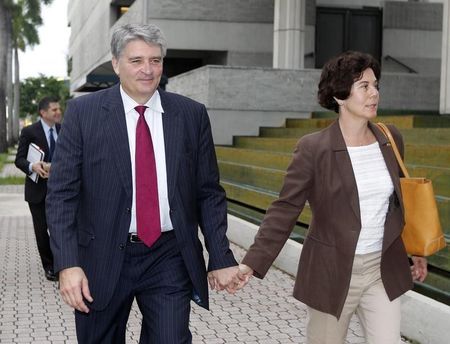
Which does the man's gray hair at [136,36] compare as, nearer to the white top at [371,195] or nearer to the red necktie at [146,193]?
the red necktie at [146,193]

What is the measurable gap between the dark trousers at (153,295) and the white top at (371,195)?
87 centimetres

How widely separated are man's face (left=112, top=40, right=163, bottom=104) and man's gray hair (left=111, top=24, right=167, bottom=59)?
18 mm

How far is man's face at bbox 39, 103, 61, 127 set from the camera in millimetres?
Result: 8586

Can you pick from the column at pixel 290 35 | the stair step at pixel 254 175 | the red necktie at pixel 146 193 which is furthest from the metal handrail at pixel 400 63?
the red necktie at pixel 146 193

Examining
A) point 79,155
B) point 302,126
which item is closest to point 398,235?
point 79,155

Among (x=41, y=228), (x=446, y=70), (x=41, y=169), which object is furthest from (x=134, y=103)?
(x=446, y=70)

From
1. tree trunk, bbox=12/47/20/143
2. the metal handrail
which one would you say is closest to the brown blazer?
the metal handrail

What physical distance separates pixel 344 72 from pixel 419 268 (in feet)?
3.66

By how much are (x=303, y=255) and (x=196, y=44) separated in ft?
72.4

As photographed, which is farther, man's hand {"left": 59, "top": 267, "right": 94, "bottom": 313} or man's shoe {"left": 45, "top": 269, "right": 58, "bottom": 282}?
man's shoe {"left": 45, "top": 269, "right": 58, "bottom": 282}

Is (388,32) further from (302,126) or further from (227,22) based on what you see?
(302,126)

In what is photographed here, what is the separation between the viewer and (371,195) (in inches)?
147

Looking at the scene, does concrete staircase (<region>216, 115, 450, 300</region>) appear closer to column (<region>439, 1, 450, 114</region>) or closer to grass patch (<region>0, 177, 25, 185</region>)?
column (<region>439, 1, 450, 114</region>)

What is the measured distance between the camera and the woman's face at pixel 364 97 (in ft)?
12.5
